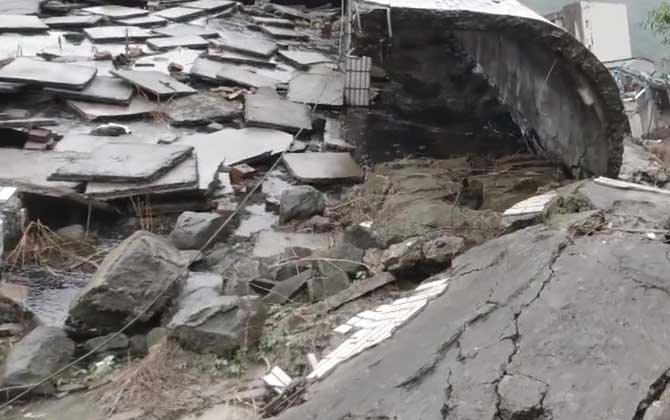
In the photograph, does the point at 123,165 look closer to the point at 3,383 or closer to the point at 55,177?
the point at 55,177

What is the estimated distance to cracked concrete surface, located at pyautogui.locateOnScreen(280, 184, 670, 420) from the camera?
2734 mm

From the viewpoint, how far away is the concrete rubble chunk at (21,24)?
10609mm

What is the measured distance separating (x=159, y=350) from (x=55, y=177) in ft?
9.14

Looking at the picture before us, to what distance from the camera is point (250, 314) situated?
→ 14.0ft

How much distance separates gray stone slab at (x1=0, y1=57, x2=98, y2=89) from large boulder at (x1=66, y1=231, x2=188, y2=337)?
4077 mm

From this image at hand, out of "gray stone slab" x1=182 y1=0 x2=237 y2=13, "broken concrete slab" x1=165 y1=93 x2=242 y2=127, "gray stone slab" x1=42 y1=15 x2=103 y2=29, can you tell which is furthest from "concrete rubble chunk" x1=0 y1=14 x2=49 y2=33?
"broken concrete slab" x1=165 y1=93 x2=242 y2=127

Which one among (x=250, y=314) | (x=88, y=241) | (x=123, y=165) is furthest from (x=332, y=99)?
(x=250, y=314)

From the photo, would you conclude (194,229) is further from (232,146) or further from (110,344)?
(232,146)

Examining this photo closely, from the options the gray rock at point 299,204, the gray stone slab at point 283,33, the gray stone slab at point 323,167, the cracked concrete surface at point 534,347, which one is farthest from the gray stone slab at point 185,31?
the cracked concrete surface at point 534,347

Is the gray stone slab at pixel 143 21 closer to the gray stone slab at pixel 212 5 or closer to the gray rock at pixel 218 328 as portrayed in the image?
the gray stone slab at pixel 212 5

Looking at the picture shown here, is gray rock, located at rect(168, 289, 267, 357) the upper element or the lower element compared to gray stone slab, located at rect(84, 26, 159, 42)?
lower

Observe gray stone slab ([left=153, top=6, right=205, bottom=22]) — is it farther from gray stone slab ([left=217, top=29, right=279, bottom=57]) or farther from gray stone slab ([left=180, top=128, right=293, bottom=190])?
gray stone slab ([left=180, top=128, right=293, bottom=190])

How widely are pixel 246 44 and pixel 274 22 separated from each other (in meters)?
1.98

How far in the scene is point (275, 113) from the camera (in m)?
8.28
